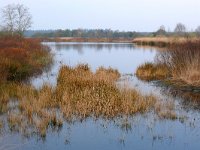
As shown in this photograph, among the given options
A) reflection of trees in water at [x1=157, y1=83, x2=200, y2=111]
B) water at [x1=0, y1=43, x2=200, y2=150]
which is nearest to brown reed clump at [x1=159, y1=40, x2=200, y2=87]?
reflection of trees in water at [x1=157, y1=83, x2=200, y2=111]

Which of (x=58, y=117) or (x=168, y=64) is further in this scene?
(x=168, y=64)

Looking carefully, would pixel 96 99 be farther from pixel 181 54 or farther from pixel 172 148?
pixel 181 54

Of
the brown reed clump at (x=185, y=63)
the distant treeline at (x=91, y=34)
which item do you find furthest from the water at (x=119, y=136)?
the distant treeline at (x=91, y=34)

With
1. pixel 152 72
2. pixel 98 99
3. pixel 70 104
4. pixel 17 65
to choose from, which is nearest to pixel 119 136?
pixel 98 99

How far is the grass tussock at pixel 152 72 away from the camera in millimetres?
17375

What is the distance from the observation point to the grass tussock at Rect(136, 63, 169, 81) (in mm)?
17375

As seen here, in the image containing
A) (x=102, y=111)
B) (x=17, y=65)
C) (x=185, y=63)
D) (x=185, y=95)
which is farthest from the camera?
(x=17, y=65)

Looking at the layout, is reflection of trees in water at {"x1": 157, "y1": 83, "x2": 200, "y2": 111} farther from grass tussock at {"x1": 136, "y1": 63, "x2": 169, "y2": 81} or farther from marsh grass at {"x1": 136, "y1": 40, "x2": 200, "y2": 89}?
grass tussock at {"x1": 136, "y1": 63, "x2": 169, "y2": 81}

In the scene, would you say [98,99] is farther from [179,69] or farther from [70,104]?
[179,69]

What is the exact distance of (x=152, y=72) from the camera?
18.0 m

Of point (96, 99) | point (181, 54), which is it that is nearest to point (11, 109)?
point (96, 99)

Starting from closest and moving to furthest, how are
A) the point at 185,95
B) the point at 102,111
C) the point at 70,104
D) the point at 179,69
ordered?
1. the point at 102,111
2. the point at 70,104
3. the point at 185,95
4. the point at 179,69

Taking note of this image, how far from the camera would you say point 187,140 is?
8164mm

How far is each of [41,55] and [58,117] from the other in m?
17.5
